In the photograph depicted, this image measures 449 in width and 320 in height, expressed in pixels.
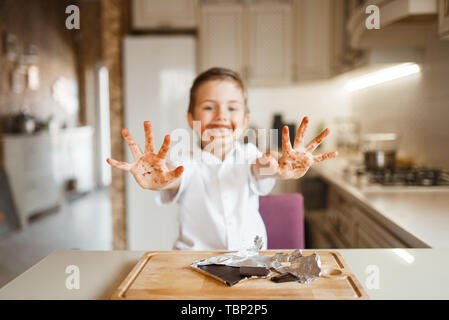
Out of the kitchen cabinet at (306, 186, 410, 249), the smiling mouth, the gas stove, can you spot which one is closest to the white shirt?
the smiling mouth

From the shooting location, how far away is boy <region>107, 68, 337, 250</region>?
1043 millimetres

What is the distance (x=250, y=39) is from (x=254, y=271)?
2.52m

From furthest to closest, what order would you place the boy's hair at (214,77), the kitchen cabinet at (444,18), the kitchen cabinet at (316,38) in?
the kitchen cabinet at (316,38) < the kitchen cabinet at (444,18) < the boy's hair at (214,77)

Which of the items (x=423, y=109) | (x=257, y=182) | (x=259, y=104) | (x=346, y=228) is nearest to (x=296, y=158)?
(x=257, y=182)

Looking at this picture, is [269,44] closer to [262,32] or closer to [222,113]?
[262,32]

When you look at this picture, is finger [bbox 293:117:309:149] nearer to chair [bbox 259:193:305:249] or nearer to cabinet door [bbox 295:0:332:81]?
chair [bbox 259:193:305:249]

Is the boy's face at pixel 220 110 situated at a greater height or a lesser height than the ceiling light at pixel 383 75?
lesser

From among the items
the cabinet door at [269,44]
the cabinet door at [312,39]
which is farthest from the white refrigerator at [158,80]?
the cabinet door at [312,39]

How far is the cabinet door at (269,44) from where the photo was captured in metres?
2.90

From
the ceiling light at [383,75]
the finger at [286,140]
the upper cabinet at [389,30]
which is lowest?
the finger at [286,140]

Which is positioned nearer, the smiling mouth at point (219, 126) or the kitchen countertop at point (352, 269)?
the kitchen countertop at point (352, 269)

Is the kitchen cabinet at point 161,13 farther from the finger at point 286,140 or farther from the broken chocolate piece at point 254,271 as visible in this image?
the broken chocolate piece at point 254,271

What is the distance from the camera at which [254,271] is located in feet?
2.24

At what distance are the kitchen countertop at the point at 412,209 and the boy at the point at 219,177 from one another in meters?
0.40
